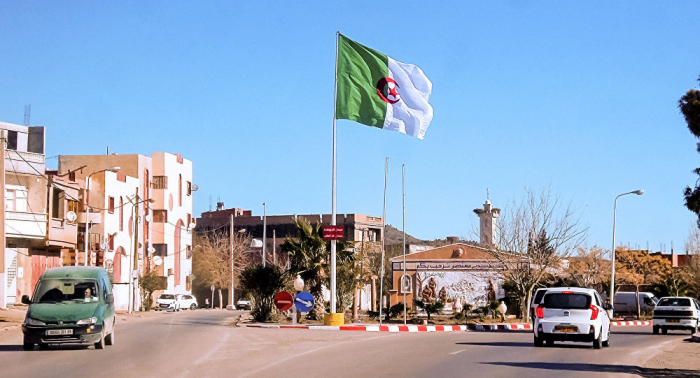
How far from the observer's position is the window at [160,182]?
8781 cm

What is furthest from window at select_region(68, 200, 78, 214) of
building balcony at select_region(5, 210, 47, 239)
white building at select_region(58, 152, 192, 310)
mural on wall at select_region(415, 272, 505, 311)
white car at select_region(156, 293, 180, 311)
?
mural on wall at select_region(415, 272, 505, 311)

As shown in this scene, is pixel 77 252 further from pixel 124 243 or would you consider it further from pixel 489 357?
pixel 489 357

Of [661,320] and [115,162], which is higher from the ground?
[115,162]

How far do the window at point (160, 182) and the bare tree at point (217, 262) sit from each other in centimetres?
1305

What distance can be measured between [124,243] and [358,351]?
58918 millimetres

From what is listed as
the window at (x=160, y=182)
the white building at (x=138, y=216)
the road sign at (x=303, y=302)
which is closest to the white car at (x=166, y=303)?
the white building at (x=138, y=216)

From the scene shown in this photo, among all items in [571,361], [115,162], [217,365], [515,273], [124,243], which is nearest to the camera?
[217,365]

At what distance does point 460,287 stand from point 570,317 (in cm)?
3345

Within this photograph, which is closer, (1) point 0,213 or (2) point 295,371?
(2) point 295,371

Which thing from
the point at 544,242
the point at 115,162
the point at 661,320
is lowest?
the point at 661,320

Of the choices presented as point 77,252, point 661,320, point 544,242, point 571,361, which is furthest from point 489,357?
point 77,252

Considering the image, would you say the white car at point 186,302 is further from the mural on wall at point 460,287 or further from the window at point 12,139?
the mural on wall at point 460,287

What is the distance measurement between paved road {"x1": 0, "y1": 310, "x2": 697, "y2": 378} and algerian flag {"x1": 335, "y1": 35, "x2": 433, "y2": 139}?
25.6ft

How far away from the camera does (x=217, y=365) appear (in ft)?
56.8
